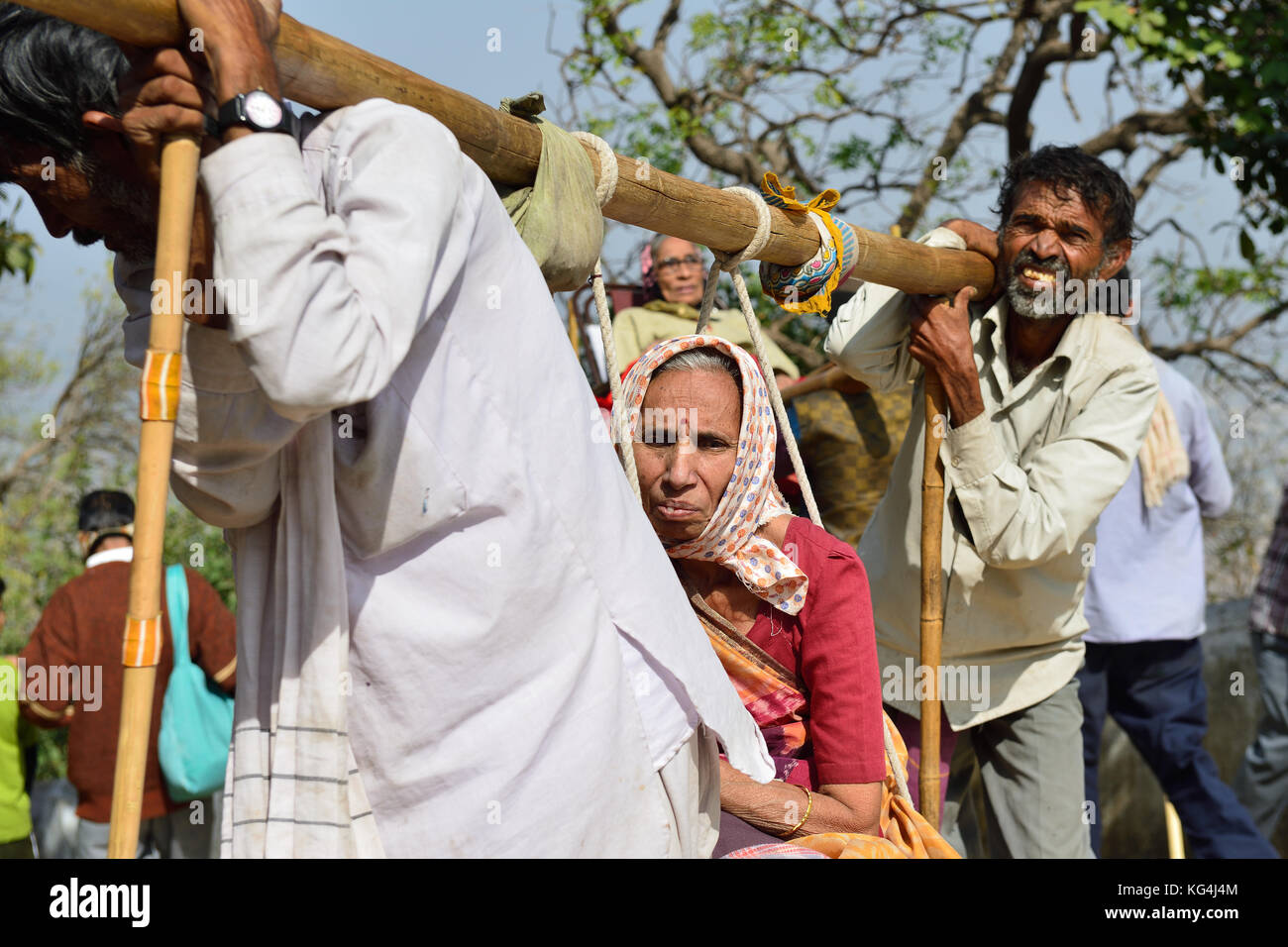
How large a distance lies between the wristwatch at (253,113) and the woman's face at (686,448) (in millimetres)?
1141

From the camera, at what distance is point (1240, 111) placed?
17.4ft

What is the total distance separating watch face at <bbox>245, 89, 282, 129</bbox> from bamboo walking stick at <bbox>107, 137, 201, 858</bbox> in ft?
0.23

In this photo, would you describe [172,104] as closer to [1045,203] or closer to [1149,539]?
[1045,203]

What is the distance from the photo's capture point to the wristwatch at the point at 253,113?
1.33 m

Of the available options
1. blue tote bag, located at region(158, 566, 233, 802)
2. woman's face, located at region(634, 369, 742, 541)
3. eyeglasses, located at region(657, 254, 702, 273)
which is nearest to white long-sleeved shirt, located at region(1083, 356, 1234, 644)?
eyeglasses, located at region(657, 254, 702, 273)

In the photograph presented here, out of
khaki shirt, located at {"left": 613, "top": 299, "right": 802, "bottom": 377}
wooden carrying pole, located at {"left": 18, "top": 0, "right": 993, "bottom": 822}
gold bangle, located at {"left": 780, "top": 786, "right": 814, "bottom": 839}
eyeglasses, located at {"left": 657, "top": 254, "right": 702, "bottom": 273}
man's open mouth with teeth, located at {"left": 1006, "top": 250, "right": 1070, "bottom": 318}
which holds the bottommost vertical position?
gold bangle, located at {"left": 780, "top": 786, "right": 814, "bottom": 839}

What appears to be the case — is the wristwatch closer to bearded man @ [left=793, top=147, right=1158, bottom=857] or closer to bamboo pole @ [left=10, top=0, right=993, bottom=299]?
bamboo pole @ [left=10, top=0, right=993, bottom=299]

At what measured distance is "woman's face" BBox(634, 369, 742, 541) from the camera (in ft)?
7.71

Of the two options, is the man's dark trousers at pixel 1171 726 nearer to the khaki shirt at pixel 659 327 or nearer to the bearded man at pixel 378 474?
the khaki shirt at pixel 659 327

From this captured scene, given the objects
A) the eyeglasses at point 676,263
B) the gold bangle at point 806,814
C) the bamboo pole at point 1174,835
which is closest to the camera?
the gold bangle at point 806,814

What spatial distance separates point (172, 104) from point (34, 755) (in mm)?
4295

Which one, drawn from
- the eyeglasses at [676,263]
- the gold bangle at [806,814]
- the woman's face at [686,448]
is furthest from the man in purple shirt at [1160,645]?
the woman's face at [686,448]

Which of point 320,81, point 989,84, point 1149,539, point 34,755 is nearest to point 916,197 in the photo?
point 989,84

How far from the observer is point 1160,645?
15.0 feet
